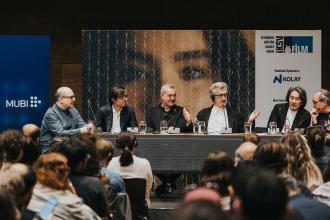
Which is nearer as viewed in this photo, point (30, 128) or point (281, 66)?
point (30, 128)

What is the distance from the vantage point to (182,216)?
2404mm

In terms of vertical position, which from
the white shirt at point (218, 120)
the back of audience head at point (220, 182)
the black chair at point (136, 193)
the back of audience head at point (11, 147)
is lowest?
the black chair at point (136, 193)

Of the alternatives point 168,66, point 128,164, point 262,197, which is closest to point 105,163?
point 128,164

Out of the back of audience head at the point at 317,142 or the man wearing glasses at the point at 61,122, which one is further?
the man wearing glasses at the point at 61,122

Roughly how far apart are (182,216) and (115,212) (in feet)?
11.4

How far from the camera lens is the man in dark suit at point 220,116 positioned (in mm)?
9586

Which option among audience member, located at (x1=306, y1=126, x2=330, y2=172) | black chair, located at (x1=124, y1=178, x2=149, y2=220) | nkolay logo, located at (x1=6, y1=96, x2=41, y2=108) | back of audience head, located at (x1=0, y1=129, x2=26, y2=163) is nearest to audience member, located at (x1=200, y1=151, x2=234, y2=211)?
back of audience head, located at (x1=0, y1=129, x2=26, y2=163)

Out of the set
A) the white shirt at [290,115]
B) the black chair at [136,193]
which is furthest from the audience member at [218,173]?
the white shirt at [290,115]

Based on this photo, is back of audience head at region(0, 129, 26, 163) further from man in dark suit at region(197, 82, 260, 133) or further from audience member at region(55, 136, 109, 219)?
man in dark suit at region(197, 82, 260, 133)

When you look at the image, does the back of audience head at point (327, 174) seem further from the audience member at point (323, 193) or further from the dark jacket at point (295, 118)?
the dark jacket at point (295, 118)

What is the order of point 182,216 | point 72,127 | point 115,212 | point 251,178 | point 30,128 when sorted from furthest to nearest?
point 72,127, point 30,128, point 115,212, point 251,178, point 182,216

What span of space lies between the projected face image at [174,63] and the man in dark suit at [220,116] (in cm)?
145

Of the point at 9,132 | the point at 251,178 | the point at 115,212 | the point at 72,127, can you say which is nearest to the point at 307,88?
the point at 72,127

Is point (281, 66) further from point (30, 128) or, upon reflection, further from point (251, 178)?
point (251, 178)
